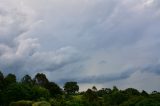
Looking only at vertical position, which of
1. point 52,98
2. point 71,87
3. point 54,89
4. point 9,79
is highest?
point 71,87

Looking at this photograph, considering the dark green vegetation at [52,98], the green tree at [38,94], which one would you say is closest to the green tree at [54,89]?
the dark green vegetation at [52,98]

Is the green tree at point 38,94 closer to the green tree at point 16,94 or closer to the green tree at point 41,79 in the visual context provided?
the green tree at point 16,94

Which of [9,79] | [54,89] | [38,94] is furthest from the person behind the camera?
[54,89]

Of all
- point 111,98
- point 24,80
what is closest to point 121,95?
point 111,98

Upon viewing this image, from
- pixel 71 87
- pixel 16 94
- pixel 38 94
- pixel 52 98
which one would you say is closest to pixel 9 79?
pixel 16 94

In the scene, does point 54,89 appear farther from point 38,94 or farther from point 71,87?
point 38,94

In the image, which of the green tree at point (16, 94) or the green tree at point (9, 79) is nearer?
the green tree at point (16, 94)

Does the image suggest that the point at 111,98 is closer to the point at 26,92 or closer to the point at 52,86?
the point at 26,92

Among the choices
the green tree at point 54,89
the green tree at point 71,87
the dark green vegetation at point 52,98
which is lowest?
the dark green vegetation at point 52,98

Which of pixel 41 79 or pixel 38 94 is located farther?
pixel 41 79

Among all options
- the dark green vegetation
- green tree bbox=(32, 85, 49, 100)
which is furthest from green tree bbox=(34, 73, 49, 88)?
green tree bbox=(32, 85, 49, 100)

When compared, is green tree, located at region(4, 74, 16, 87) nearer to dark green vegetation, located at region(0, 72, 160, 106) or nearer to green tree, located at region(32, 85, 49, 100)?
dark green vegetation, located at region(0, 72, 160, 106)

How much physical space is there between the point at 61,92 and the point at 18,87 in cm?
3570

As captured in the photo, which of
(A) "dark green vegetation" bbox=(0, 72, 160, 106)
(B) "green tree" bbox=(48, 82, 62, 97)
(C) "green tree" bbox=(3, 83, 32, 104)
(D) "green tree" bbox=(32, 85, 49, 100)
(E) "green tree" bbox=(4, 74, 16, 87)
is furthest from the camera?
(B) "green tree" bbox=(48, 82, 62, 97)
